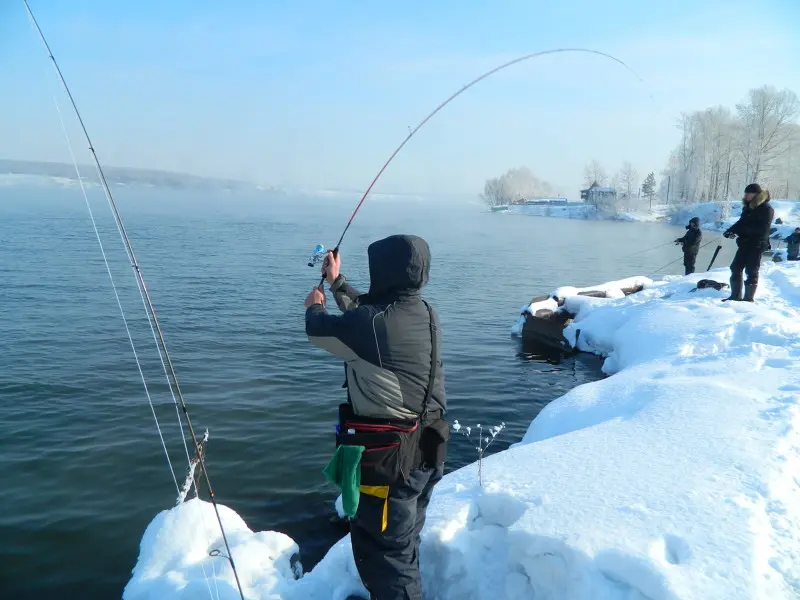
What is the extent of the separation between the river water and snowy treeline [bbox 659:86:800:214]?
6121cm

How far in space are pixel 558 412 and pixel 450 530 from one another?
376cm

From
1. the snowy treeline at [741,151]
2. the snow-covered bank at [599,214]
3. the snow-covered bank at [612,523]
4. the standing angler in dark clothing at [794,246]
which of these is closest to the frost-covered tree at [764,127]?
the snowy treeline at [741,151]

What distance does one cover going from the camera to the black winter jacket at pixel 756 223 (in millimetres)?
9922

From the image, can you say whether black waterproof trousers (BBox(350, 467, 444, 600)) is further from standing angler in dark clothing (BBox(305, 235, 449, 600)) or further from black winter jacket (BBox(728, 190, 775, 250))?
black winter jacket (BBox(728, 190, 775, 250))

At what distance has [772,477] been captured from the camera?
4.11 meters

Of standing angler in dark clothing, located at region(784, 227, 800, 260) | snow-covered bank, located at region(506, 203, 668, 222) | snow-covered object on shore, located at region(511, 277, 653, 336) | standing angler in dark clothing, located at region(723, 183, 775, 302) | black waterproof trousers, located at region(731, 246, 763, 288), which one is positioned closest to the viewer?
standing angler in dark clothing, located at region(723, 183, 775, 302)

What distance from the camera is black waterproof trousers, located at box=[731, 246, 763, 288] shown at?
10265mm

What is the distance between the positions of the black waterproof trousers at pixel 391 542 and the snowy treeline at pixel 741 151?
3167 inches

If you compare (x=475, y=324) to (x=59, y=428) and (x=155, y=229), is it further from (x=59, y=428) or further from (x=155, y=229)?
(x=155, y=229)

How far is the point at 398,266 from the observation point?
3.28 meters

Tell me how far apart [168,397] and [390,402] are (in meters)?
7.68

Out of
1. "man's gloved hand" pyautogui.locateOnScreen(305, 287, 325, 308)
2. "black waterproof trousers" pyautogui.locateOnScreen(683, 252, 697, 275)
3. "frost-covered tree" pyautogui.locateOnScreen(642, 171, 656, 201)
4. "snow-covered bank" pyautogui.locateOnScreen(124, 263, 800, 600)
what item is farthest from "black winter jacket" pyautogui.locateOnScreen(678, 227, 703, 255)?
"frost-covered tree" pyautogui.locateOnScreen(642, 171, 656, 201)

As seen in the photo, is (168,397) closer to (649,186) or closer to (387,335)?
(387,335)

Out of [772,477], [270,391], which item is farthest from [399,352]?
[270,391]
